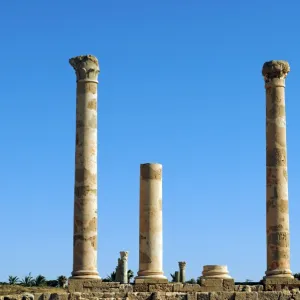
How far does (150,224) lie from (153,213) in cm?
59

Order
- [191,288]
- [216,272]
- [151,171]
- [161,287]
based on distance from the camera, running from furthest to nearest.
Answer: [151,171] < [216,272] < [161,287] < [191,288]

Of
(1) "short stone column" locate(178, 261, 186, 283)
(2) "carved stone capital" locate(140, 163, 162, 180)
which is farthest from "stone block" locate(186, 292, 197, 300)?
(1) "short stone column" locate(178, 261, 186, 283)

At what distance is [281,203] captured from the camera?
155ft

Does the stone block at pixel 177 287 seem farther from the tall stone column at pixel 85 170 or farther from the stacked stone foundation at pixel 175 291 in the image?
the tall stone column at pixel 85 170

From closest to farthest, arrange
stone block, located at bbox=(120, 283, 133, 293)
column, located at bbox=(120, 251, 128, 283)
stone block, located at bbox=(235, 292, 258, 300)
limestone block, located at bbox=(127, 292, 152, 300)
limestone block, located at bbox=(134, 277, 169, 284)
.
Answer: stone block, located at bbox=(235, 292, 258, 300) → limestone block, located at bbox=(127, 292, 152, 300) → stone block, located at bbox=(120, 283, 133, 293) → limestone block, located at bbox=(134, 277, 169, 284) → column, located at bbox=(120, 251, 128, 283)

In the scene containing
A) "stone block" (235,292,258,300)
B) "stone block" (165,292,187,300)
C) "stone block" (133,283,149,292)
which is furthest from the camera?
"stone block" (133,283,149,292)

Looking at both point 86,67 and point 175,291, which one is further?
point 86,67

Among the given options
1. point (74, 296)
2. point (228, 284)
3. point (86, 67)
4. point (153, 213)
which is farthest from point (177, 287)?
point (86, 67)

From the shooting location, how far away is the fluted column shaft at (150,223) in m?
46.6

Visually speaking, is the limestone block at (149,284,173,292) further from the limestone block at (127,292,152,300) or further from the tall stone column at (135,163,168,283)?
the limestone block at (127,292,152,300)

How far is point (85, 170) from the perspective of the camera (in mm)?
45844

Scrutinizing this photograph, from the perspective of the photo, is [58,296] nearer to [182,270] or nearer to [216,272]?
[216,272]

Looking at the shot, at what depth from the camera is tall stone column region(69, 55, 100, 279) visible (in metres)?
44.9

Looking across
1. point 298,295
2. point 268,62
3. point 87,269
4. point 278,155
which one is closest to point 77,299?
point 87,269
